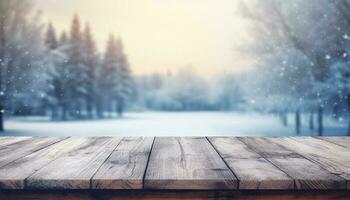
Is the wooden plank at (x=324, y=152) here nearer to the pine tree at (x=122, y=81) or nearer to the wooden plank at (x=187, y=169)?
the wooden plank at (x=187, y=169)

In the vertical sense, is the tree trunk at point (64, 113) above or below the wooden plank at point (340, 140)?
below

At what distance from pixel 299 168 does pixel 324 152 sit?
0.39 meters

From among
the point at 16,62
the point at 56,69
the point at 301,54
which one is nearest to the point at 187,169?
the point at 301,54

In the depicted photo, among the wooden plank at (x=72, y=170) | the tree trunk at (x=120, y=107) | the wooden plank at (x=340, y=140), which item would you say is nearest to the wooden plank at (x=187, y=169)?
the wooden plank at (x=72, y=170)

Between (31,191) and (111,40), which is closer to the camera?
(31,191)

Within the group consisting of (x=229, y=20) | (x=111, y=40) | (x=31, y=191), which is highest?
(x=229, y=20)

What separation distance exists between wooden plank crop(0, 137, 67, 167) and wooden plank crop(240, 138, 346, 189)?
0.82 m

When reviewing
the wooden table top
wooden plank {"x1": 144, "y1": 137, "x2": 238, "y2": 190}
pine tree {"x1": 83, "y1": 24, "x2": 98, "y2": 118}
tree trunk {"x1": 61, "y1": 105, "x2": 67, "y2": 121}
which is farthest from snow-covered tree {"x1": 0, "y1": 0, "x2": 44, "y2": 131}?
wooden plank {"x1": 144, "y1": 137, "x2": 238, "y2": 190}

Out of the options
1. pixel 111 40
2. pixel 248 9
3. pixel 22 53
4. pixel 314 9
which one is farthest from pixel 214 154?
pixel 111 40

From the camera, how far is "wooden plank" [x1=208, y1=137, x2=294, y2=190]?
3.51 ft

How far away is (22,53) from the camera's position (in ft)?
50.5

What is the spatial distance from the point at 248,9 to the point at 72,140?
10009 millimetres

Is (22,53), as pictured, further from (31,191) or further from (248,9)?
(31,191)

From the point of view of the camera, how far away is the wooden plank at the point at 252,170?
107 cm
